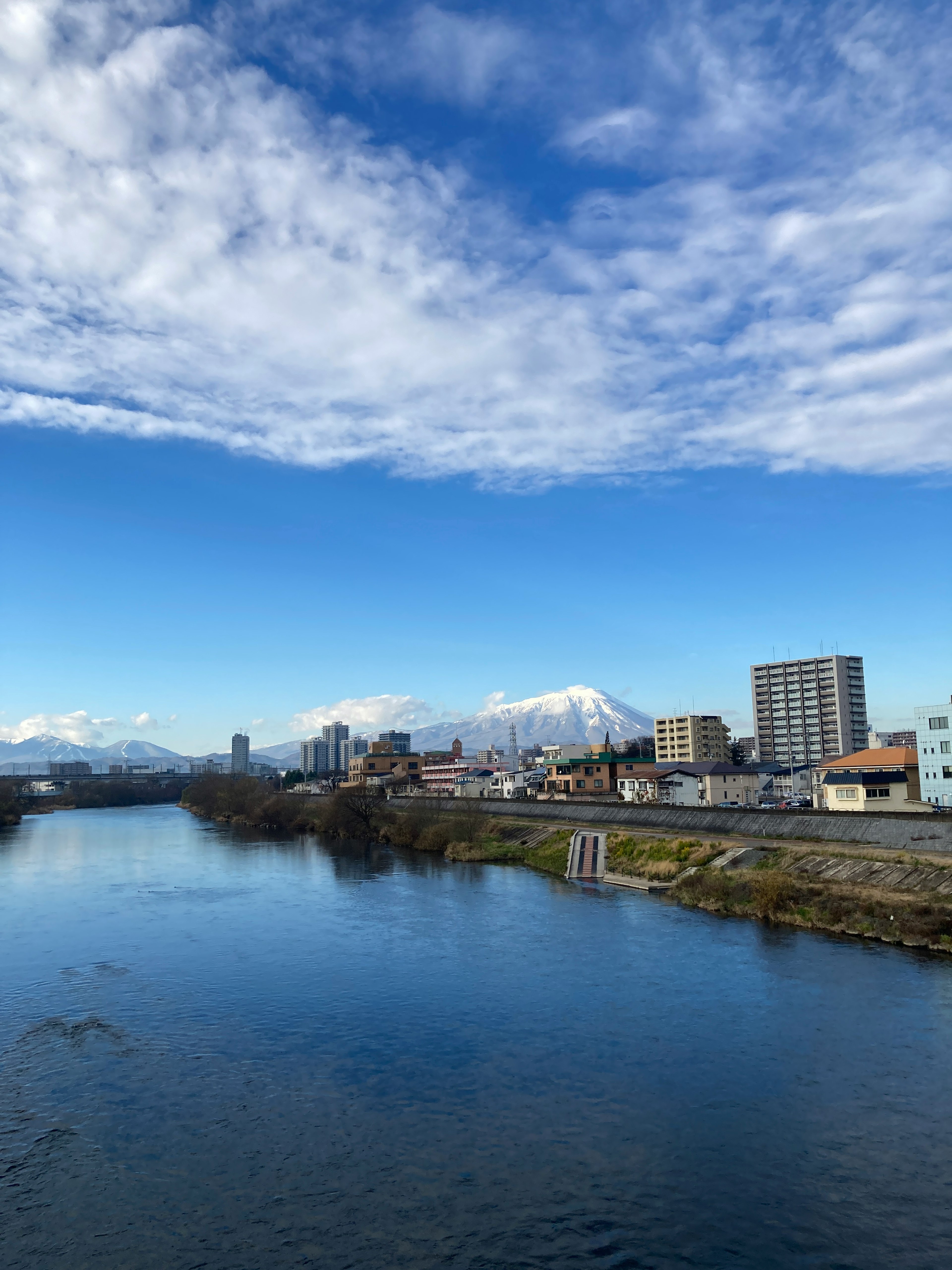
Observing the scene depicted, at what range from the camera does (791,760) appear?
156m

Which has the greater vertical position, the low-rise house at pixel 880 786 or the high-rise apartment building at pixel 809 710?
the high-rise apartment building at pixel 809 710

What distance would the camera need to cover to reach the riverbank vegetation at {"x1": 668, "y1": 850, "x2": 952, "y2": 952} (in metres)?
30.3

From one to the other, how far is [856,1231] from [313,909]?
33.6 metres

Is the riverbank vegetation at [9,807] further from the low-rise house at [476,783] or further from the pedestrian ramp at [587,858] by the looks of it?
the pedestrian ramp at [587,858]

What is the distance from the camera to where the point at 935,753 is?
63094 mm

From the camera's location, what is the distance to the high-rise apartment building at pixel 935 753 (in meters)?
Answer: 61.9

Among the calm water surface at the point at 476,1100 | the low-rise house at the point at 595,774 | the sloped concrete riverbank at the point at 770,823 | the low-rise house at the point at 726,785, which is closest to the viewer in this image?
the calm water surface at the point at 476,1100

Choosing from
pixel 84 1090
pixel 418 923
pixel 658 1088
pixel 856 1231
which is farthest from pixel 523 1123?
pixel 418 923

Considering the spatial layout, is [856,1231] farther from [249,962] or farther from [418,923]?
[418,923]

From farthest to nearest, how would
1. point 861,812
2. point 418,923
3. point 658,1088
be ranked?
point 861,812 < point 418,923 < point 658,1088

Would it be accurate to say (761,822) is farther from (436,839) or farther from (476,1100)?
(476,1100)

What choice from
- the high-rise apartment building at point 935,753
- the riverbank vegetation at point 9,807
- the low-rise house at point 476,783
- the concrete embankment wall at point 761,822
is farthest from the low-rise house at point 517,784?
the riverbank vegetation at point 9,807

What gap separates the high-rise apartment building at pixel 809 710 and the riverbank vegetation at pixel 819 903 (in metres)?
121

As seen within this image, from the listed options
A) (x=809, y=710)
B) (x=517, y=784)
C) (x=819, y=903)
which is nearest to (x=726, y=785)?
(x=517, y=784)
